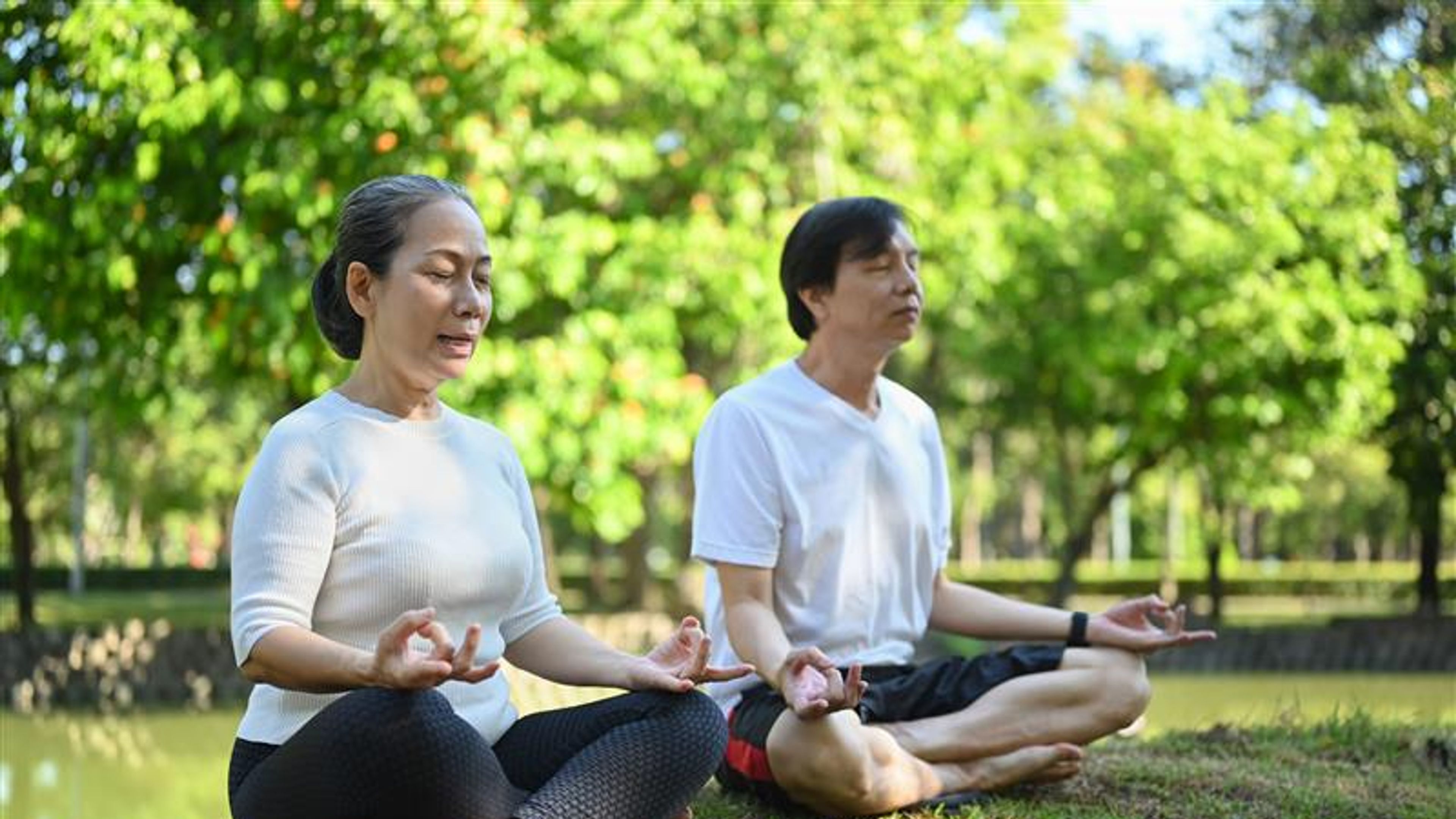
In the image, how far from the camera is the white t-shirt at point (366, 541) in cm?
265

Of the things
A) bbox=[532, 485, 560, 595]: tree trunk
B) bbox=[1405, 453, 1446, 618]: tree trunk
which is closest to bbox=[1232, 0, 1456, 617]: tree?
bbox=[1405, 453, 1446, 618]: tree trunk

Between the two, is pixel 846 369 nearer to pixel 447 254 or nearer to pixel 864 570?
pixel 864 570

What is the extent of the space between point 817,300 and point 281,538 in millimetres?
1673

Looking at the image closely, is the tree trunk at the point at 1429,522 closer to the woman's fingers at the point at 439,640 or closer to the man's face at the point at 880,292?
the man's face at the point at 880,292

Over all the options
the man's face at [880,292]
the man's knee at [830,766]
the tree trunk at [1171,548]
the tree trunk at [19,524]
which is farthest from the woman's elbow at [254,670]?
the tree trunk at [1171,548]

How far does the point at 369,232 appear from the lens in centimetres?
287

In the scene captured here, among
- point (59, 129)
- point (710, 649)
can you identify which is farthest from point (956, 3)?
point (710, 649)

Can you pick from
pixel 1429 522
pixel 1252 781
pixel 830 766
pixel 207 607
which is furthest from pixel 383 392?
pixel 207 607

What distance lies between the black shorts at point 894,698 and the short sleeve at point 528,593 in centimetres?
77

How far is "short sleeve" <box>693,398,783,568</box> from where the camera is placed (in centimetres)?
380

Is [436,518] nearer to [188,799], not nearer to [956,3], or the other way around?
[188,799]

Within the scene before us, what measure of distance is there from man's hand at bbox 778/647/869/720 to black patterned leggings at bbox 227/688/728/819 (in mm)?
330

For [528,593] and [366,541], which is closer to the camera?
[366,541]

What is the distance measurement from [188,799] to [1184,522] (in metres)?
37.9
